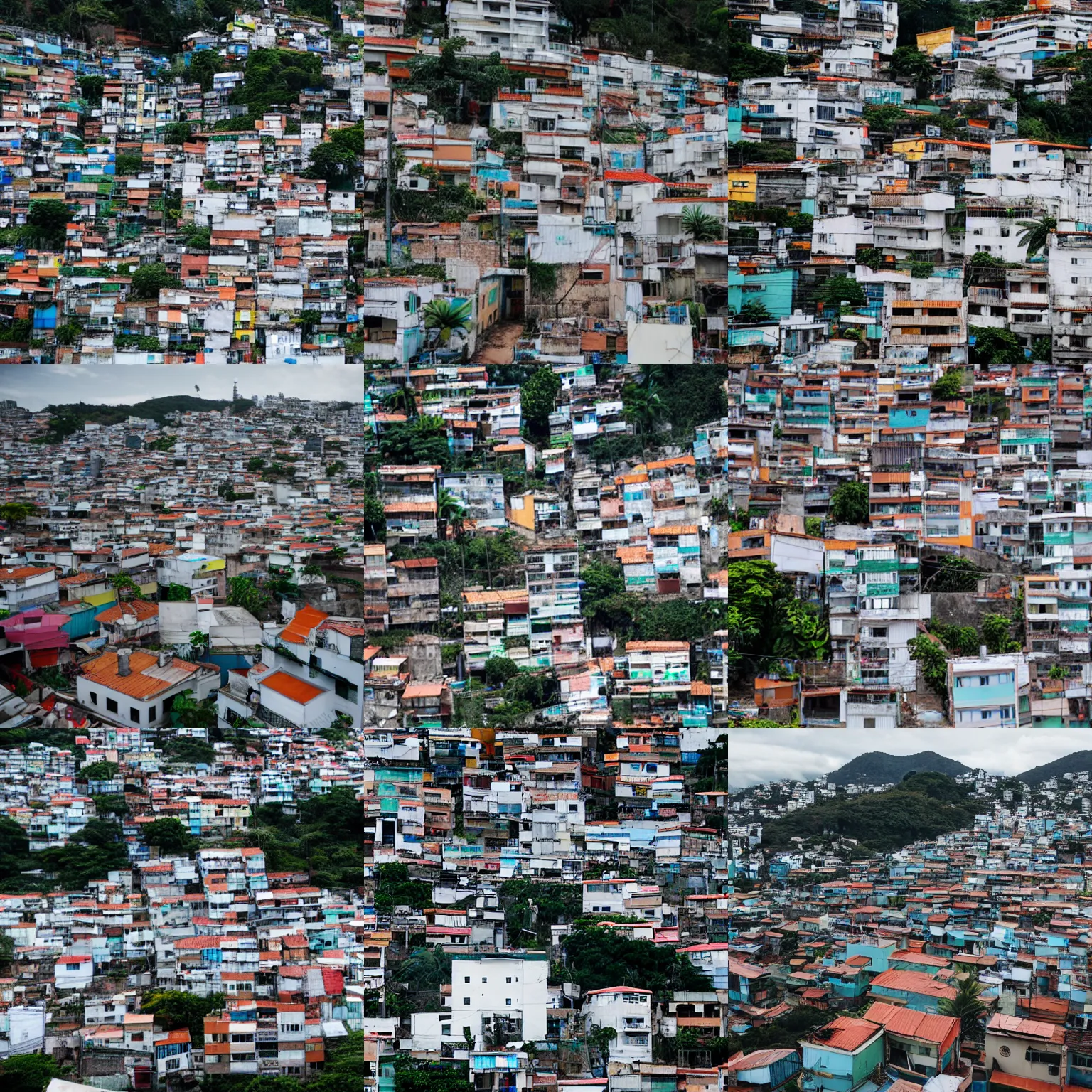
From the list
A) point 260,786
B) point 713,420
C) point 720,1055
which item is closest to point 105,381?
point 260,786

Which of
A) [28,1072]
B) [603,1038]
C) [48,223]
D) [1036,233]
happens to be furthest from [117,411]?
[1036,233]

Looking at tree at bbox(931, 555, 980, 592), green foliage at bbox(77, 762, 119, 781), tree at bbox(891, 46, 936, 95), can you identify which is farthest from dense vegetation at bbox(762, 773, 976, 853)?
tree at bbox(891, 46, 936, 95)

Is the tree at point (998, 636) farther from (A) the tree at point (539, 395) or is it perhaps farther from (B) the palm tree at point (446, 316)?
(B) the palm tree at point (446, 316)

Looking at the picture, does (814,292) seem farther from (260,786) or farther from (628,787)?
(260,786)

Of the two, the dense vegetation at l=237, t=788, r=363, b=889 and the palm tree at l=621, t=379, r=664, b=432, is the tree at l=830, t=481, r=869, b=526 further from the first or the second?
the dense vegetation at l=237, t=788, r=363, b=889

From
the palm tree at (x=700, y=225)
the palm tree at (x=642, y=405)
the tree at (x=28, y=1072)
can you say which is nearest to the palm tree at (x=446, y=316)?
the palm tree at (x=642, y=405)

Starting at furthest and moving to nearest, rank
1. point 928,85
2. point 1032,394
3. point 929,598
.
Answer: point 928,85 < point 1032,394 < point 929,598

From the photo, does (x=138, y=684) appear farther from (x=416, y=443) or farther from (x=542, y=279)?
(x=542, y=279)
